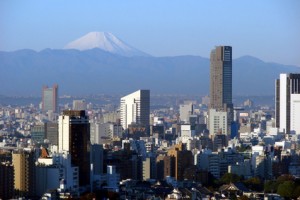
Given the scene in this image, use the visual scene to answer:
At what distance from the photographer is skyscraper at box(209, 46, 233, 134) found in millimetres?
45219

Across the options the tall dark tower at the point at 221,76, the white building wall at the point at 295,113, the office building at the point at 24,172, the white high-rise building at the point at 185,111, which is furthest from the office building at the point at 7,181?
the white high-rise building at the point at 185,111

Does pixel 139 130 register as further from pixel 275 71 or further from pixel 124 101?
pixel 275 71

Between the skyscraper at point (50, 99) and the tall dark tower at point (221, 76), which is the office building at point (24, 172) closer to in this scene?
the skyscraper at point (50, 99)

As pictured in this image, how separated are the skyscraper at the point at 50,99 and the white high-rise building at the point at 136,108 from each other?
8.24 ft

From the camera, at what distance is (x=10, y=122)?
3847cm

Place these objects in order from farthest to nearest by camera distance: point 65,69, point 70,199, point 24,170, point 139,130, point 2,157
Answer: point 65,69 → point 139,130 → point 2,157 → point 24,170 → point 70,199

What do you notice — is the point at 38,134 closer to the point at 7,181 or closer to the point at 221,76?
the point at 7,181

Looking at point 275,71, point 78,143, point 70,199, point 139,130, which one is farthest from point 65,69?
point 70,199

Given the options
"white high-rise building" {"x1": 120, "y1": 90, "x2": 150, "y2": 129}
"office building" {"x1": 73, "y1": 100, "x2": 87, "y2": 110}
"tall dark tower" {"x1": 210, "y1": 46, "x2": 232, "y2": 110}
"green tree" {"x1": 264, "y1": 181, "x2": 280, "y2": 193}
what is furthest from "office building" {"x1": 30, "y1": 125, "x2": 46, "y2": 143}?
"tall dark tower" {"x1": 210, "y1": 46, "x2": 232, "y2": 110}

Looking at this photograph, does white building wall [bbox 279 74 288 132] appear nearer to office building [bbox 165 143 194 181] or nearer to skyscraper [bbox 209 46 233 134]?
skyscraper [bbox 209 46 233 134]

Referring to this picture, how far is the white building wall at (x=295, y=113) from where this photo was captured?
39062mm

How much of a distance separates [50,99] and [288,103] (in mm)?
9004

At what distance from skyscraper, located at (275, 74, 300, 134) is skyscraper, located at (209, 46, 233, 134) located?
2.96 m

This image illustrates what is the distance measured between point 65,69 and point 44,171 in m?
32.3
